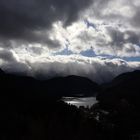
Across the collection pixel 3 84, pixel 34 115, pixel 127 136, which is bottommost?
pixel 127 136

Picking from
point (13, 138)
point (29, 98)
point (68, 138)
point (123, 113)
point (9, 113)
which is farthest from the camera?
point (123, 113)

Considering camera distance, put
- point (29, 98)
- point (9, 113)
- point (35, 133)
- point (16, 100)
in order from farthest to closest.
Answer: point (29, 98) → point (16, 100) → point (9, 113) → point (35, 133)

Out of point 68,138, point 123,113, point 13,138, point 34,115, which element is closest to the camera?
point 68,138

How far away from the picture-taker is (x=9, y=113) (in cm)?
8812

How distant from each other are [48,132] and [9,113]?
1869 inches

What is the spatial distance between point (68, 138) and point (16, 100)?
212 feet

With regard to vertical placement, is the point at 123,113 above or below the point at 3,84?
below

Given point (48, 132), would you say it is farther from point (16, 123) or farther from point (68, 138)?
point (16, 123)

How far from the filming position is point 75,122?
87.4 metres

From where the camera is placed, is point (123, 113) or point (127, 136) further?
point (123, 113)

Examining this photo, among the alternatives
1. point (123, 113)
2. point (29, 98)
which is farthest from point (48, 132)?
point (123, 113)

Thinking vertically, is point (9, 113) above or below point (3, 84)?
below

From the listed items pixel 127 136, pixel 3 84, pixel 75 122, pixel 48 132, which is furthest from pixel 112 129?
pixel 3 84

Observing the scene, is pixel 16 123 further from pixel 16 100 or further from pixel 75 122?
pixel 16 100
